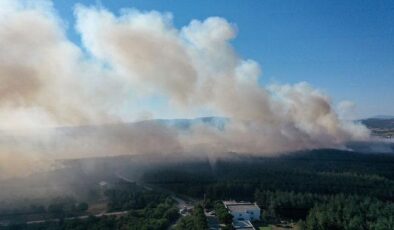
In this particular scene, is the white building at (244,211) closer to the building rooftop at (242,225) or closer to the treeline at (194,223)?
the building rooftop at (242,225)

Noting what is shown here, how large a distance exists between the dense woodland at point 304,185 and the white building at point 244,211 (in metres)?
1.56

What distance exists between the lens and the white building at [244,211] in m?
42.5

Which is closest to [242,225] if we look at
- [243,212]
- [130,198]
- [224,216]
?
[224,216]

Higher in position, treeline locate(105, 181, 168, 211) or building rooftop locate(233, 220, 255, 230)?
treeline locate(105, 181, 168, 211)

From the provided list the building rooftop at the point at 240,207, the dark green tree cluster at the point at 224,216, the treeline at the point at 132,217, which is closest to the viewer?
the treeline at the point at 132,217

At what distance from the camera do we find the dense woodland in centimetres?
3944

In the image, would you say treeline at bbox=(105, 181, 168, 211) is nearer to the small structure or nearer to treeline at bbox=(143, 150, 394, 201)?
treeline at bbox=(143, 150, 394, 201)

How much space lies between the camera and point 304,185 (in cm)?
5450

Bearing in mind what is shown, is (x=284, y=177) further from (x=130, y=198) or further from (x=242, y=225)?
(x=130, y=198)

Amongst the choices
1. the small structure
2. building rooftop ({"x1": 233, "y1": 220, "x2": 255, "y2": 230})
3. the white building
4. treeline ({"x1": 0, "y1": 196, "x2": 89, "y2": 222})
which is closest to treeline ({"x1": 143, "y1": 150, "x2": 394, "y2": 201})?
the small structure

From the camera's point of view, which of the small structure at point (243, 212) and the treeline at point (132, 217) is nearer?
the treeline at point (132, 217)

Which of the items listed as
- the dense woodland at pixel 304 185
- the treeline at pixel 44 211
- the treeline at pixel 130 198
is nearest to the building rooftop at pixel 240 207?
the dense woodland at pixel 304 185

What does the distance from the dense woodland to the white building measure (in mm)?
1561

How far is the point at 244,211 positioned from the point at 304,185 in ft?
49.7
